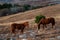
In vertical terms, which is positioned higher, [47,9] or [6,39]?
[6,39]

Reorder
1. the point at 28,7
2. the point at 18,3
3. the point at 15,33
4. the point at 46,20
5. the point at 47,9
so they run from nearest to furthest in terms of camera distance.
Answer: the point at 15,33 < the point at 46,20 < the point at 47,9 < the point at 28,7 < the point at 18,3

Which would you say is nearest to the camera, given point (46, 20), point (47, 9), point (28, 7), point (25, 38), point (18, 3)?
point (25, 38)

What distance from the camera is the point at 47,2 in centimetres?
4941

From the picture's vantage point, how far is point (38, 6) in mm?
47594

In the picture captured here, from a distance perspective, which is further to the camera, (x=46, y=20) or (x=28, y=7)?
(x=28, y=7)

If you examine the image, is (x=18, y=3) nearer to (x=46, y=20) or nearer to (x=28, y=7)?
(x=28, y=7)

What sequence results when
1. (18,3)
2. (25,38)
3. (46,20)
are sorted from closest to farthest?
(25,38) → (46,20) → (18,3)

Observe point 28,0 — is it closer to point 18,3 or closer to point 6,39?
point 18,3

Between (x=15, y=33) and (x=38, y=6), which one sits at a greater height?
(x=15, y=33)

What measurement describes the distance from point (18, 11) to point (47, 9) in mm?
4207

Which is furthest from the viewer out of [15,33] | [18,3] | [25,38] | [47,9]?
[18,3]

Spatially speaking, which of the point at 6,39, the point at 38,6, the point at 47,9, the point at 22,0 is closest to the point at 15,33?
the point at 6,39

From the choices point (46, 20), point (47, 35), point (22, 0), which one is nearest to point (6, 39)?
point (47, 35)

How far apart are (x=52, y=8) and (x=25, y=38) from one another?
82.6 feet
